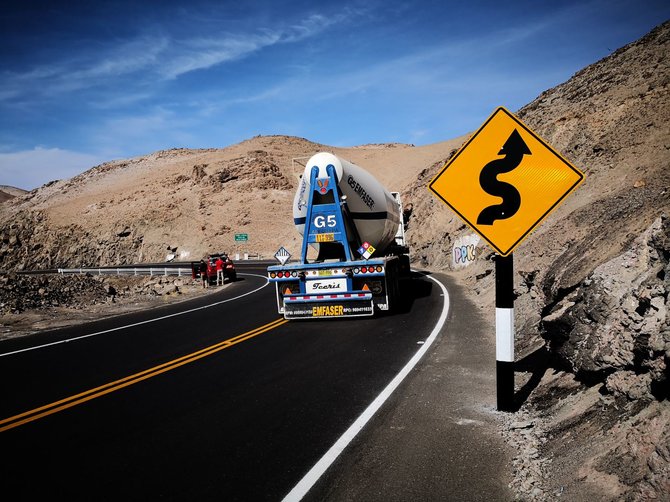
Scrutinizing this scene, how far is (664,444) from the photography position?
107 inches

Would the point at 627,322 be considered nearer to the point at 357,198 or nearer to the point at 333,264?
the point at 333,264

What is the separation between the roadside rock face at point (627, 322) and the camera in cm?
342

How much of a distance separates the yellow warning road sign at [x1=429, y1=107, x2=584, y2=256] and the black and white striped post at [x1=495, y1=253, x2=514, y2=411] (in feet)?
0.64

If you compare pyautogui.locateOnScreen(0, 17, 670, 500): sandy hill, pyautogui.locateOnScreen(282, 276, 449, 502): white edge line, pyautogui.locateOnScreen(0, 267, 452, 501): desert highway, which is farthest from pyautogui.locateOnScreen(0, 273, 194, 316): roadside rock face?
pyautogui.locateOnScreen(0, 17, 670, 500): sandy hill

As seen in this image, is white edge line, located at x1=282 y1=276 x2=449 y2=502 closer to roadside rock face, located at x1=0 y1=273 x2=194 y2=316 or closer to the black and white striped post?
the black and white striped post

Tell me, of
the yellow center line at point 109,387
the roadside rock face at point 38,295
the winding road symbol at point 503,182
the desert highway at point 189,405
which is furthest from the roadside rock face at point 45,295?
the winding road symbol at point 503,182

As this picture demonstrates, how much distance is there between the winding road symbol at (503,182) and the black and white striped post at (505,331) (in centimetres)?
45

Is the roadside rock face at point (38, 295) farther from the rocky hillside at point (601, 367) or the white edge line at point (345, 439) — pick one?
the rocky hillside at point (601, 367)

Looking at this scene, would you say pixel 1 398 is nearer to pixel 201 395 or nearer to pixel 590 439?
pixel 201 395

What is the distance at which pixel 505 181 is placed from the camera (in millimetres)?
4496

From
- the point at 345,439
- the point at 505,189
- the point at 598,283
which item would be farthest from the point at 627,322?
the point at 345,439

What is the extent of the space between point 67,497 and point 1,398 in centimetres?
361

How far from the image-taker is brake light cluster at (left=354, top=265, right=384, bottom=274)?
1020 cm

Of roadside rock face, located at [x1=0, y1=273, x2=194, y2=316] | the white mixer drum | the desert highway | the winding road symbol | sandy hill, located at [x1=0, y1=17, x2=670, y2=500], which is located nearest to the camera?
sandy hill, located at [x1=0, y1=17, x2=670, y2=500]
